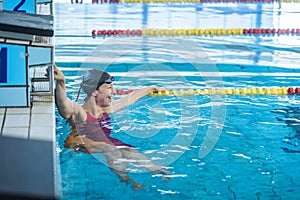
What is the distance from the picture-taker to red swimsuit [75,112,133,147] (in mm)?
3791

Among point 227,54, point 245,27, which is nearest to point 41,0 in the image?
point 227,54

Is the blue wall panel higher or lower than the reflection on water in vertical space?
higher

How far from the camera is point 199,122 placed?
4.41m

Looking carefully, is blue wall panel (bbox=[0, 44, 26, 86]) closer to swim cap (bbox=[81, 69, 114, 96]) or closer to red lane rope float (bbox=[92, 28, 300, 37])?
swim cap (bbox=[81, 69, 114, 96])

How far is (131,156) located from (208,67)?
2856mm

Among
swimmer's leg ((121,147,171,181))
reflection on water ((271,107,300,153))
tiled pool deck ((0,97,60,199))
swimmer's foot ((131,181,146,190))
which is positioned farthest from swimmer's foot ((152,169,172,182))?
tiled pool deck ((0,97,60,199))

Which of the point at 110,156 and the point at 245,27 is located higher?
the point at 245,27

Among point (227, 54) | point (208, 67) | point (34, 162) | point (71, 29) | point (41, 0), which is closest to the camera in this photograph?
point (34, 162)

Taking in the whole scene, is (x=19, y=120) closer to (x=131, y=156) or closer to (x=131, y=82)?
(x=131, y=156)

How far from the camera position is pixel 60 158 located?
3.54 metres

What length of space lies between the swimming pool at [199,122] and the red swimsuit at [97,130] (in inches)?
4.2

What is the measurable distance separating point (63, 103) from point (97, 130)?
296 millimetres

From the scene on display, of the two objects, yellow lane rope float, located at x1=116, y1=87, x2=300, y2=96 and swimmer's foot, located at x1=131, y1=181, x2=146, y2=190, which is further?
yellow lane rope float, located at x1=116, y1=87, x2=300, y2=96

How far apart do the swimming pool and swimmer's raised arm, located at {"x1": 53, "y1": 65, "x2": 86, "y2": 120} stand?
0.14m
